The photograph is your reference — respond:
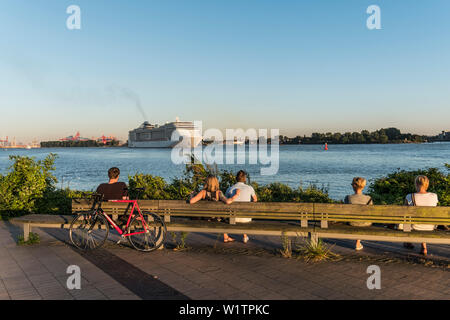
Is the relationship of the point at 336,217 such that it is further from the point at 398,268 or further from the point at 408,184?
the point at 408,184

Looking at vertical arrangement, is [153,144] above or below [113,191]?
above

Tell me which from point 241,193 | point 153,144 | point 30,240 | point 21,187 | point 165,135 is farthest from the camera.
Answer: point 153,144

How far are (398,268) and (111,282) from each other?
367 centimetres

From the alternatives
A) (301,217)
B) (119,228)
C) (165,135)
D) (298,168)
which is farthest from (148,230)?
(165,135)

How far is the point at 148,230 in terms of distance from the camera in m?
5.96

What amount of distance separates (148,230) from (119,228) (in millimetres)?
497

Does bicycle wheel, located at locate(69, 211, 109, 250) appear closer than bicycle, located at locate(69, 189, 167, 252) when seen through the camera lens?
No

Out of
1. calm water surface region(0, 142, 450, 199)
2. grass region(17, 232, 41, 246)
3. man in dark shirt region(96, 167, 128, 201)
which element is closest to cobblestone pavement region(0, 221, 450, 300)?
grass region(17, 232, 41, 246)

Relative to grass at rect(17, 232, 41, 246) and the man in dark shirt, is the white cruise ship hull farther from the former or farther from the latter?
the man in dark shirt

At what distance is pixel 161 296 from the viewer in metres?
4.14

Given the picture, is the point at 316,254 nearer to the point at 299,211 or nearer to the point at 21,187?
the point at 299,211

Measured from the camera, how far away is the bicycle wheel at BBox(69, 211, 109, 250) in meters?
6.11

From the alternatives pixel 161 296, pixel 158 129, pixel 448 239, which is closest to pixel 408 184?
pixel 448 239

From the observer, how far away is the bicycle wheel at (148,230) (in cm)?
591
